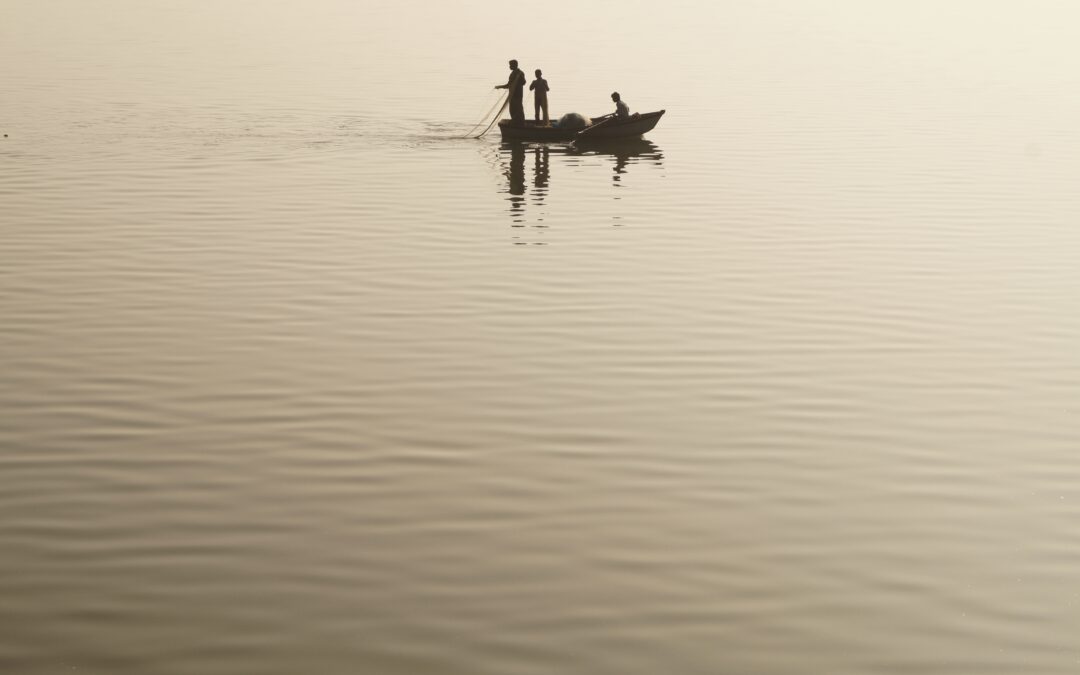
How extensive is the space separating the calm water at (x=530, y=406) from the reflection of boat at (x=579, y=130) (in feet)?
2.25

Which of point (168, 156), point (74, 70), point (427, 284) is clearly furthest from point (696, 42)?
point (427, 284)

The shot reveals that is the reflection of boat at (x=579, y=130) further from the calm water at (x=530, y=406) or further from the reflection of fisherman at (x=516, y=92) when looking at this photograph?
the calm water at (x=530, y=406)

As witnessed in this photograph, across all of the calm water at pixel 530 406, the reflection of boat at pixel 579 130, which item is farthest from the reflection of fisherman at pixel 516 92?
the calm water at pixel 530 406

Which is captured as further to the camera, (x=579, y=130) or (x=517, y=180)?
(x=579, y=130)

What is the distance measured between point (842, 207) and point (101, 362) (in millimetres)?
13429

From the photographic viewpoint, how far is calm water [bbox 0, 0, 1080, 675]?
877 cm

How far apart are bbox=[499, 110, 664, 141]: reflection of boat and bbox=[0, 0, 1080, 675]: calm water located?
685 mm

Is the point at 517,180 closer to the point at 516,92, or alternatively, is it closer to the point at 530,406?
the point at 516,92

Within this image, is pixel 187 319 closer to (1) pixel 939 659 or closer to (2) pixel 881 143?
(1) pixel 939 659

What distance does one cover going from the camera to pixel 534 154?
3008 centimetres

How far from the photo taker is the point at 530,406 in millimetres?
12773

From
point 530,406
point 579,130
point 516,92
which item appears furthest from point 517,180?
point 530,406

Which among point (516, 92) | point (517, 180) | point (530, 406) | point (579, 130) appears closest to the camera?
point (530, 406)

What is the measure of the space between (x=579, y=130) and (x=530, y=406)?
18.8 metres
